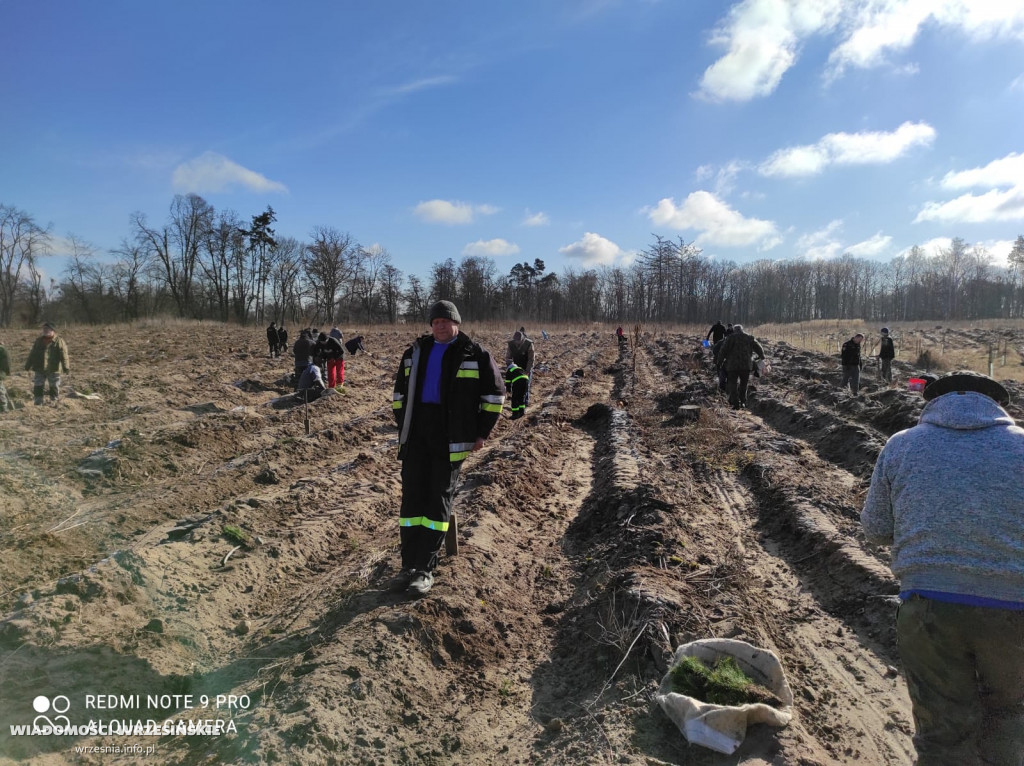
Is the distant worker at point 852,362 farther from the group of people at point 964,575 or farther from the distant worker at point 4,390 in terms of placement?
the distant worker at point 4,390

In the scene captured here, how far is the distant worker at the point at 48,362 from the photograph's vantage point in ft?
36.9

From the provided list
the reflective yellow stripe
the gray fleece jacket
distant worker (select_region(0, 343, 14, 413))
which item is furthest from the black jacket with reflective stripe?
distant worker (select_region(0, 343, 14, 413))

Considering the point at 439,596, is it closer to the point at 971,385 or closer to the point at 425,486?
the point at 425,486

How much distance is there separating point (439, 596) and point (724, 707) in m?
2.01

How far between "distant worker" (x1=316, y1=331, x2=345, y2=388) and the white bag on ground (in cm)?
1172

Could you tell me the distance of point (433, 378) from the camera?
4.07 meters

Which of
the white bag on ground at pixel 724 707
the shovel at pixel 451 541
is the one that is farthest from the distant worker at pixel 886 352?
the white bag on ground at pixel 724 707

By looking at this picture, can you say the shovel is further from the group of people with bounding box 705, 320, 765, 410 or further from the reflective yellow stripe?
the group of people with bounding box 705, 320, 765, 410

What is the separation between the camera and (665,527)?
17.5 ft

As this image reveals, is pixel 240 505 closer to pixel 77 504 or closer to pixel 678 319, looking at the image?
pixel 77 504

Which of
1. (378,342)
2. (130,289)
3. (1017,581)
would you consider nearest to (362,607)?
(1017,581)

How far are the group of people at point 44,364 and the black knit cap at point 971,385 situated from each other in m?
13.6

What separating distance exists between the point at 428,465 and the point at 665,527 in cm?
246

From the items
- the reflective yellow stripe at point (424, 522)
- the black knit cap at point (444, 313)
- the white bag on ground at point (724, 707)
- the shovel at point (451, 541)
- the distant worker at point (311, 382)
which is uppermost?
the black knit cap at point (444, 313)
